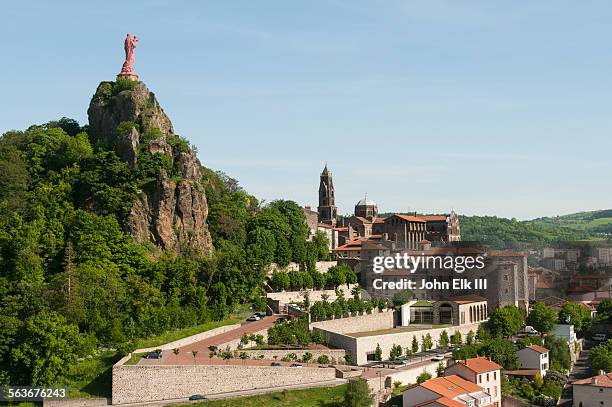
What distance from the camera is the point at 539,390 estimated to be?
2130 inches

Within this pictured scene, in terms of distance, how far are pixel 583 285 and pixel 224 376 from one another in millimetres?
60273

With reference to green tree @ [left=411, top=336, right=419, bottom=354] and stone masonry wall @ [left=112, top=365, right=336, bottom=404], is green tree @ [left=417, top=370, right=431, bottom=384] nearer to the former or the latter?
green tree @ [left=411, top=336, right=419, bottom=354]

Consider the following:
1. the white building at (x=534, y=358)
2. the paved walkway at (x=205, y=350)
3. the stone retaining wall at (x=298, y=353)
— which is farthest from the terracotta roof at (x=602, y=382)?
the paved walkway at (x=205, y=350)

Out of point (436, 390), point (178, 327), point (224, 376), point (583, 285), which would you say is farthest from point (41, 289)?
point (583, 285)

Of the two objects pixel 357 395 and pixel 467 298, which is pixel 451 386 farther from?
pixel 467 298

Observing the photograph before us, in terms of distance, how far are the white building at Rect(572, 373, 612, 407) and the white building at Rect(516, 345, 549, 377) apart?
4.87 meters

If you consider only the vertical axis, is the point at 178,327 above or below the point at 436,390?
above

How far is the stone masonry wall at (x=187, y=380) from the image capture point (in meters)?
43.4

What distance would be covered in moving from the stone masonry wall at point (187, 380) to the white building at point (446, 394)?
21.2 feet

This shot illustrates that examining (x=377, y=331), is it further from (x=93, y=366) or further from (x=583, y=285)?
(x=583, y=285)

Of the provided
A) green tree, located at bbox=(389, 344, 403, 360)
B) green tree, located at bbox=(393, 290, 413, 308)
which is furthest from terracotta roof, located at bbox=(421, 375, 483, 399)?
green tree, located at bbox=(393, 290, 413, 308)

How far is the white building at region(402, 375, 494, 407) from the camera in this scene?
44.9 meters

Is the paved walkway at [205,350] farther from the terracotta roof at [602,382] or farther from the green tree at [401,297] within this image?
the terracotta roof at [602,382]

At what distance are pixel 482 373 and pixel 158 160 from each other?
2668cm
